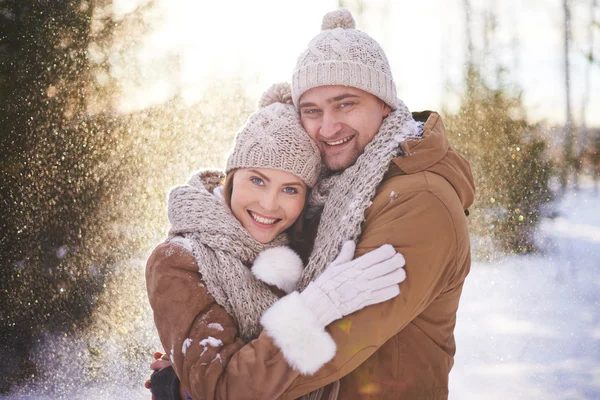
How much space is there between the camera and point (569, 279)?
6496 millimetres

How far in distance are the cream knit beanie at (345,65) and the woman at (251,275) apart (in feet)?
0.55

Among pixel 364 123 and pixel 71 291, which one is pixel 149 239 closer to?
pixel 71 291

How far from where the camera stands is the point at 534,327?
555 cm

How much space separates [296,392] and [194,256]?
593mm

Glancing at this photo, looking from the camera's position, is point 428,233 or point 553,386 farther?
point 553,386

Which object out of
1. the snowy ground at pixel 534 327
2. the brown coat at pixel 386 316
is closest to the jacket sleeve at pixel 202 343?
the brown coat at pixel 386 316

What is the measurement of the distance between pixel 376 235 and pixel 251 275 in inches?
22.0

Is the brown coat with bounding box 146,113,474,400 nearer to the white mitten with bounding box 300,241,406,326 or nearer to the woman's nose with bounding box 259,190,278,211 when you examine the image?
the white mitten with bounding box 300,241,406,326

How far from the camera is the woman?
4.97ft

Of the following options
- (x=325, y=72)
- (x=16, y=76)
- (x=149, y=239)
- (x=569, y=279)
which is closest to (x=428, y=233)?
(x=325, y=72)

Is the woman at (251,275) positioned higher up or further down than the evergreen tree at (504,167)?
higher up

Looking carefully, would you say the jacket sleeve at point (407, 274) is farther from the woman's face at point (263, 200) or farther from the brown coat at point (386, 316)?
the woman's face at point (263, 200)

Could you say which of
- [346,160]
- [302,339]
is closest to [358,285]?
[302,339]

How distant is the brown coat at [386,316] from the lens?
153cm
